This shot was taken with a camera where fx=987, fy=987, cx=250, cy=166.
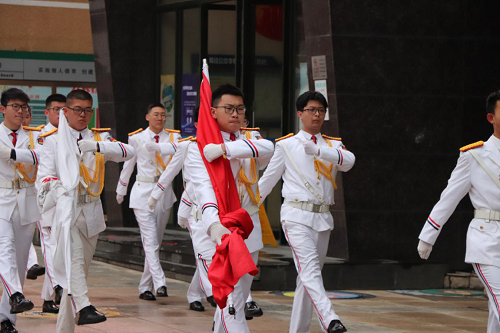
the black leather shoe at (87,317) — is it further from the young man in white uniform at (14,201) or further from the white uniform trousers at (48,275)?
the white uniform trousers at (48,275)

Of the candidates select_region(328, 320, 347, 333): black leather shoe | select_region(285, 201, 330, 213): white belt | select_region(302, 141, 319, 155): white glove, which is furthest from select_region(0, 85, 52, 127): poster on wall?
select_region(328, 320, 347, 333): black leather shoe

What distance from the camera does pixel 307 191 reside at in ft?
27.3

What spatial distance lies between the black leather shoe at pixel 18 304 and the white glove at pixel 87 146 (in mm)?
1421

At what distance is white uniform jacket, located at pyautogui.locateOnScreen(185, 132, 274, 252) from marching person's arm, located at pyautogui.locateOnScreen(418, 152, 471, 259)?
1.23 metres

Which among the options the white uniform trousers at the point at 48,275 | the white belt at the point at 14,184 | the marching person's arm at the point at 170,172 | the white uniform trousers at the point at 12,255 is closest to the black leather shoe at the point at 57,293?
the white uniform trousers at the point at 48,275

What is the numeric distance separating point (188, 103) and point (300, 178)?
998 cm

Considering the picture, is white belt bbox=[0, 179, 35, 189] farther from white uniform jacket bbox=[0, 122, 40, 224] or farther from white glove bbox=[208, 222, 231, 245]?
white glove bbox=[208, 222, 231, 245]

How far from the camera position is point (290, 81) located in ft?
50.6

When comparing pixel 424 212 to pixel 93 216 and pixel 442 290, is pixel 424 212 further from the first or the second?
pixel 93 216

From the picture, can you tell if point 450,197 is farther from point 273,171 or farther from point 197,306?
point 197,306

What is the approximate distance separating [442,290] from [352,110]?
8.41ft

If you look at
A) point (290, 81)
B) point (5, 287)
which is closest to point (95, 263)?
point (290, 81)

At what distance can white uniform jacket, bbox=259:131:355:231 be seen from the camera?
8.24 m

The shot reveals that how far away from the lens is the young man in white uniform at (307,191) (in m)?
8.13
